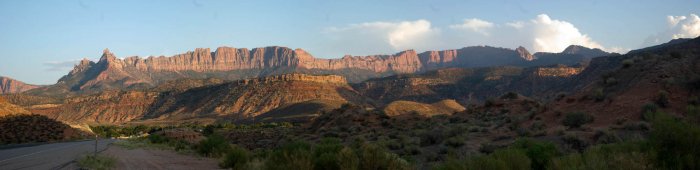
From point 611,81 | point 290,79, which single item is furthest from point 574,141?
point 290,79

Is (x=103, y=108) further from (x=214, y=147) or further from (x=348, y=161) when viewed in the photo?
(x=348, y=161)

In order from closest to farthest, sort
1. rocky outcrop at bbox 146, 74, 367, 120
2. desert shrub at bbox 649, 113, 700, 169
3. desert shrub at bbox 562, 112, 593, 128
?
desert shrub at bbox 649, 113, 700, 169
desert shrub at bbox 562, 112, 593, 128
rocky outcrop at bbox 146, 74, 367, 120

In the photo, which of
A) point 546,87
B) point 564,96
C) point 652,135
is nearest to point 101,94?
point 546,87

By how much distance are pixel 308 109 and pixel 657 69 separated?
7617 centimetres

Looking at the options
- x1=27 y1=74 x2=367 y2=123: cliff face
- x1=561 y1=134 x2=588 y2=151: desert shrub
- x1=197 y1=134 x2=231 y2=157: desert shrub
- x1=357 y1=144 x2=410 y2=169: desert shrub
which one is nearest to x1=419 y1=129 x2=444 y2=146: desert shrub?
x1=561 y1=134 x2=588 y2=151: desert shrub

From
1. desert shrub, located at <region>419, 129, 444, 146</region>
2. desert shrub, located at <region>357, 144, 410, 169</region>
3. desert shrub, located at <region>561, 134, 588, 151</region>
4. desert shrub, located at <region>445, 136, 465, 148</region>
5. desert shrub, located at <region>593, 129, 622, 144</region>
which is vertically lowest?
desert shrub, located at <region>419, 129, 444, 146</region>

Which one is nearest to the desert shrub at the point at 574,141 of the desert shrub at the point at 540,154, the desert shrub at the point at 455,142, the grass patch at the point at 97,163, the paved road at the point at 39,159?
the desert shrub at the point at 455,142

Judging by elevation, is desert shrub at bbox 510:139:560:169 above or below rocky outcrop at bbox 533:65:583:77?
below

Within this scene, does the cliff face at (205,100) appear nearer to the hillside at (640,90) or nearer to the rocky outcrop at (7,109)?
the rocky outcrop at (7,109)

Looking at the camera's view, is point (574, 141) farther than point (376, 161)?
Yes

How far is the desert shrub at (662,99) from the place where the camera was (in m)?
26.9

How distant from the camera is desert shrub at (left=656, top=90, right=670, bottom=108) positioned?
26909mm

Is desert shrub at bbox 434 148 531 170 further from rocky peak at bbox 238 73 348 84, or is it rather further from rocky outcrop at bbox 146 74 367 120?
rocky peak at bbox 238 73 348 84

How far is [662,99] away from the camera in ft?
89.3
